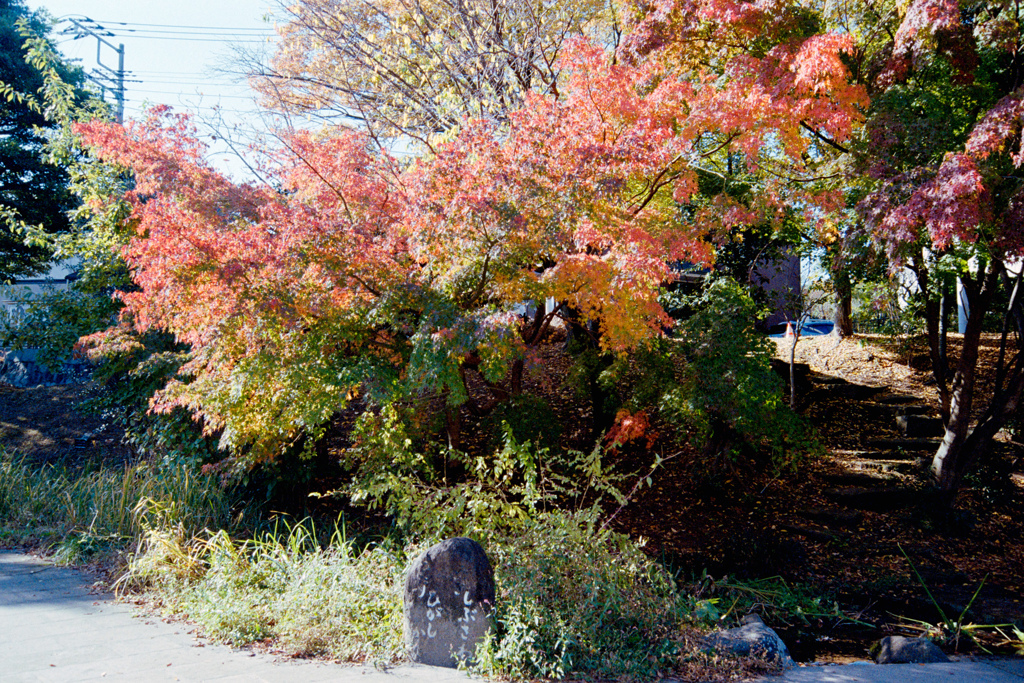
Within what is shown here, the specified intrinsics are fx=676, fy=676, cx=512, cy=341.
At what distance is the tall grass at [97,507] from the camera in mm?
6617

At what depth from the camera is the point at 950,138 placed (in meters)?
6.40

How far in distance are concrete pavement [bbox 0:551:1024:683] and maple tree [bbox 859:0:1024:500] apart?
326 cm

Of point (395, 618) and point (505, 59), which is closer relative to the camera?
point (395, 618)

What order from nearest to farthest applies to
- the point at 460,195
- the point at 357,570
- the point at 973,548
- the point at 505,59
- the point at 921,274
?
the point at 357,570 → the point at 460,195 → the point at 973,548 → the point at 921,274 → the point at 505,59

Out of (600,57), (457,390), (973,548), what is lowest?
(973,548)

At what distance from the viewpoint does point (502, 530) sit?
213 inches

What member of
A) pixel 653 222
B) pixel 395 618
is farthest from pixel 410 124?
pixel 395 618

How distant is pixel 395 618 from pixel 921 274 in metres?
7.72

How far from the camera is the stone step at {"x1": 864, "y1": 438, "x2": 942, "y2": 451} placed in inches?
384

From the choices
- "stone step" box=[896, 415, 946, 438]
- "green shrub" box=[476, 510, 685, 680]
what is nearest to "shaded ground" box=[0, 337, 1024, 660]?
"stone step" box=[896, 415, 946, 438]

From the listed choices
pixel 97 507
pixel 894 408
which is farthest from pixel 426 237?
pixel 894 408

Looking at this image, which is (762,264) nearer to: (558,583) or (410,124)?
(410,124)

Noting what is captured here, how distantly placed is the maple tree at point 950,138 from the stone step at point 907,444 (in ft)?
5.87

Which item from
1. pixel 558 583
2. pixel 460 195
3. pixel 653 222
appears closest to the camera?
pixel 558 583
